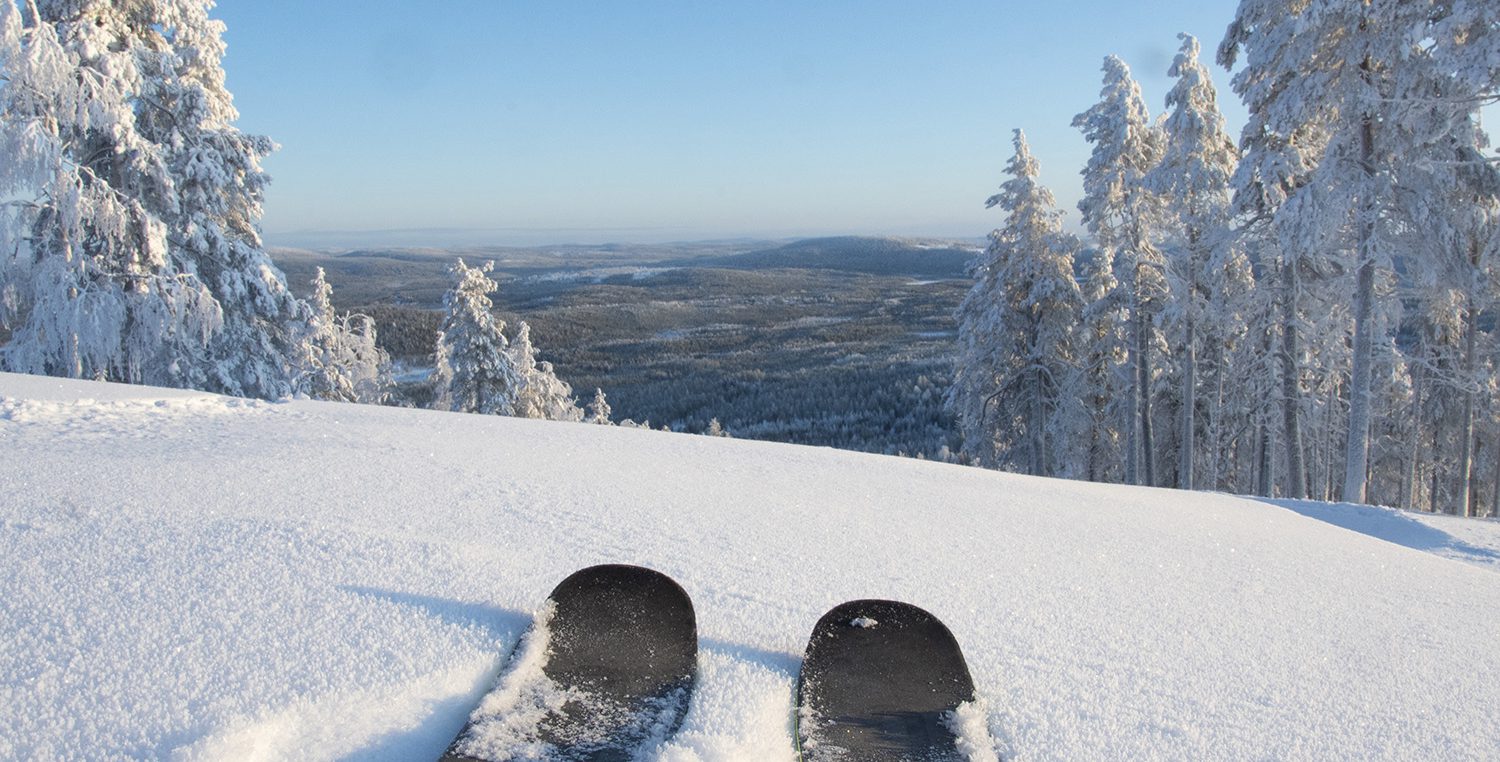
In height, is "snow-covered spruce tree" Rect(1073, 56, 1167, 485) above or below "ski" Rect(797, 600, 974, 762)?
above

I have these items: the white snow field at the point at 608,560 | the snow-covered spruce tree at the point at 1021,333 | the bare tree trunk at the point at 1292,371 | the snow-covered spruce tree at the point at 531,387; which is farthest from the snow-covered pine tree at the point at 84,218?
the bare tree trunk at the point at 1292,371

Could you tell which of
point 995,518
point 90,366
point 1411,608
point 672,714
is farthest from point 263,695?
point 90,366

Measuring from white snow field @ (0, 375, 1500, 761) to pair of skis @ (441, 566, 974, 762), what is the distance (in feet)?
0.35

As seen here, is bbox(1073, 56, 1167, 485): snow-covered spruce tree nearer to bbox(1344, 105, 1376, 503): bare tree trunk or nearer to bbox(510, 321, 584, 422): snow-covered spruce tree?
bbox(1344, 105, 1376, 503): bare tree trunk

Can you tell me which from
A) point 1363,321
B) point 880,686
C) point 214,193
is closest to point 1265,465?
point 1363,321

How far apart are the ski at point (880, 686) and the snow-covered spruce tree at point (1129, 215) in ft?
57.7

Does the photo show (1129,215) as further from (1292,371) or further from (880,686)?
(880,686)

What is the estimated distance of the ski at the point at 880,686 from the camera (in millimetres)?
2424

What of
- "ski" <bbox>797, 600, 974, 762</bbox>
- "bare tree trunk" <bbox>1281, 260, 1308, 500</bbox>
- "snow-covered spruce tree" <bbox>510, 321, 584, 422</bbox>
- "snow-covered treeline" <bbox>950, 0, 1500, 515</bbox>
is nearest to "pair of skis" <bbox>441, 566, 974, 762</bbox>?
"ski" <bbox>797, 600, 974, 762</bbox>

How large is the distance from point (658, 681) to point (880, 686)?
77 centimetres

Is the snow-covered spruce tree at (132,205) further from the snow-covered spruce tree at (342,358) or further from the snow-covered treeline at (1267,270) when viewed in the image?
the snow-covered treeline at (1267,270)

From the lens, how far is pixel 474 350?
22.6 meters

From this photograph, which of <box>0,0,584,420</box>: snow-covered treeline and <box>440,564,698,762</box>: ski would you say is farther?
<box>0,0,584,420</box>: snow-covered treeline

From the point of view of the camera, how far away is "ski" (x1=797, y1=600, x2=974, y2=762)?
2.42 metres
